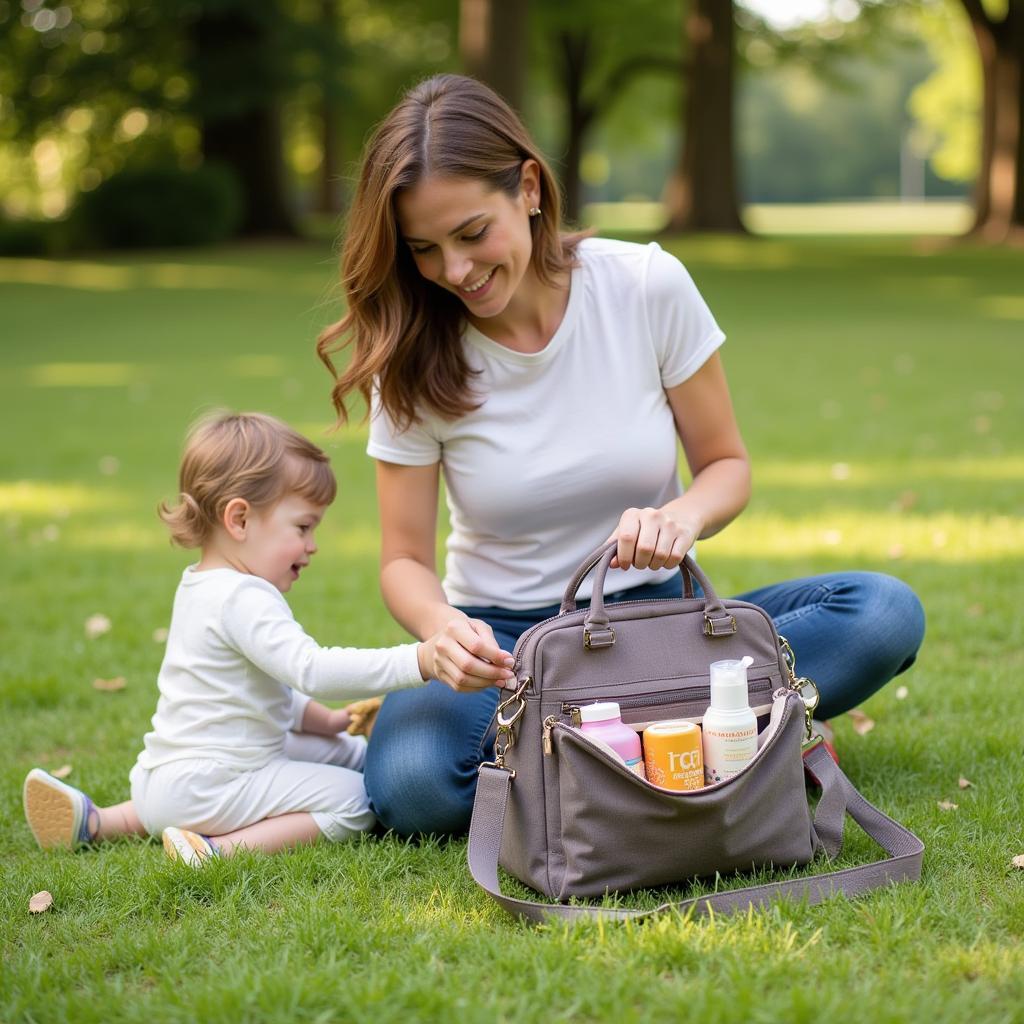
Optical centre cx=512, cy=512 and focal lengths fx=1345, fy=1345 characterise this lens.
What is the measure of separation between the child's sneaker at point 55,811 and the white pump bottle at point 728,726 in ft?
4.83

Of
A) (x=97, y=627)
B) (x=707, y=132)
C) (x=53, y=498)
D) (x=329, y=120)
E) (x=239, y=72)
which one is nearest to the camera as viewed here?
(x=97, y=627)

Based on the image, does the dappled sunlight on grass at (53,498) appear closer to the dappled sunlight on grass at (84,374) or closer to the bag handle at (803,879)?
the dappled sunlight on grass at (84,374)

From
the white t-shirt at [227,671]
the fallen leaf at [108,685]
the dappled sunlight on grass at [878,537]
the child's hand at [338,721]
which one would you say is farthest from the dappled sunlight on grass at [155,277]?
the white t-shirt at [227,671]

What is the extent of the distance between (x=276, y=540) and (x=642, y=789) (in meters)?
1.17

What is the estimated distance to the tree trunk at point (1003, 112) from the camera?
1046 inches

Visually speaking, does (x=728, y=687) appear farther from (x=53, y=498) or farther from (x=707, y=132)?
(x=707, y=132)

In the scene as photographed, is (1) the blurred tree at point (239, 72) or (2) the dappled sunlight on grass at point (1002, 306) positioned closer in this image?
(2) the dappled sunlight on grass at point (1002, 306)

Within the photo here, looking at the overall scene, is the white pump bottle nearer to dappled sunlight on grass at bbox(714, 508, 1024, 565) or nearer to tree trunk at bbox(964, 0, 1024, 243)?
dappled sunlight on grass at bbox(714, 508, 1024, 565)

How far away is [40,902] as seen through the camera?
274 cm

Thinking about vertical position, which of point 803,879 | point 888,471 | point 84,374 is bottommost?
point 84,374

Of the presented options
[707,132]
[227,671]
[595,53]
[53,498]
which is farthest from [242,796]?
[595,53]

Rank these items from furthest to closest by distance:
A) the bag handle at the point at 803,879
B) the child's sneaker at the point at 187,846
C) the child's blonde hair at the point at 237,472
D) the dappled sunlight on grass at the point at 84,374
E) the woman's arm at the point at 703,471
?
the dappled sunlight on grass at the point at 84,374 < the child's blonde hair at the point at 237,472 < the child's sneaker at the point at 187,846 < the woman's arm at the point at 703,471 < the bag handle at the point at 803,879

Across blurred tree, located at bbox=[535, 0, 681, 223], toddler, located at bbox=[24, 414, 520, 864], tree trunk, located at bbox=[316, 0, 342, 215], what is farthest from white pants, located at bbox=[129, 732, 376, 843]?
blurred tree, located at bbox=[535, 0, 681, 223]

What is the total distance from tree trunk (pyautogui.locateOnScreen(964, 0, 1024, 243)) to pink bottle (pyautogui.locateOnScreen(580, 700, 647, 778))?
2660cm
